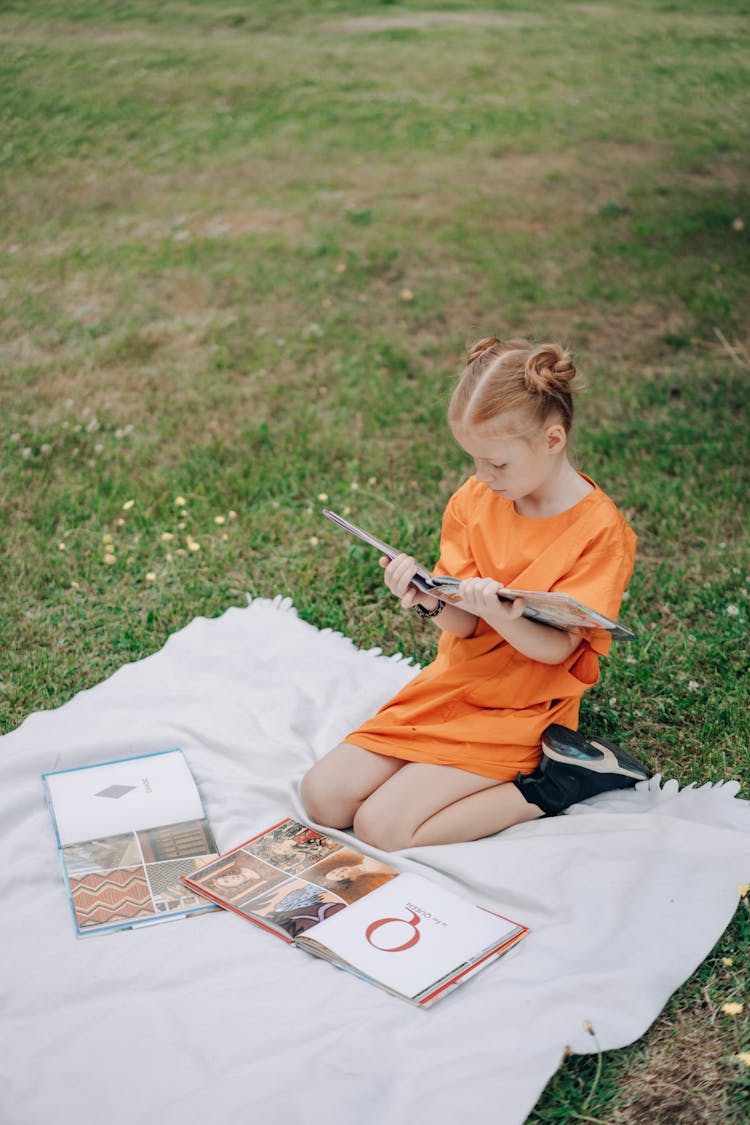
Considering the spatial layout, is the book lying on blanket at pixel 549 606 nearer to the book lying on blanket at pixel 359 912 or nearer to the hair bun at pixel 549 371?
the hair bun at pixel 549 371

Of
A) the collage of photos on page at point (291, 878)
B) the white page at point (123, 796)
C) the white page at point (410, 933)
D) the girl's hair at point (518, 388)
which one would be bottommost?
the white page at point (123, 796)

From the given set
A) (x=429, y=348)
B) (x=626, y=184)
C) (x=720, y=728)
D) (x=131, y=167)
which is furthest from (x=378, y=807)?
(x=131, y=167)

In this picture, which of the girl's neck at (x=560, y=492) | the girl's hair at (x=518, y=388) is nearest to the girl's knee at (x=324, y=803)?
the girl's neck at (x=560, y=492)

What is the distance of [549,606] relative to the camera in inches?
106

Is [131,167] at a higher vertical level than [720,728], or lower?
higher

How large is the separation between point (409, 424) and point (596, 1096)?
385 cm

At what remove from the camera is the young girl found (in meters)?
2.81

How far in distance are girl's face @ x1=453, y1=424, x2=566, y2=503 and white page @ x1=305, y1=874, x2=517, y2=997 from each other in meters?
1.04

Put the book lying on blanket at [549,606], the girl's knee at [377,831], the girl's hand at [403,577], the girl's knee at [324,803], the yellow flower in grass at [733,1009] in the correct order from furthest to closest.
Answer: the girl's knee at [324,803] → the girl's knee at [377,831] → the girl's hand at [403,577] → the book lying on blanket at [549,606] → the yellow flower in grass at [733,1009]

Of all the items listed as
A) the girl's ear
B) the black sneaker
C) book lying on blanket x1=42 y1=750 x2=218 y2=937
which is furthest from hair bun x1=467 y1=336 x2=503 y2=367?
book lying on blanket x1=42 y1=750 x2=218 y2=937

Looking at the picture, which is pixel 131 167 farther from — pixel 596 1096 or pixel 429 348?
pixel 596 1096

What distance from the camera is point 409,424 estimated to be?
568 centimetres

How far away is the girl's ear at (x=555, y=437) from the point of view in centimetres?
281

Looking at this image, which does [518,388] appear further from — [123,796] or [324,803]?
[123,796]
